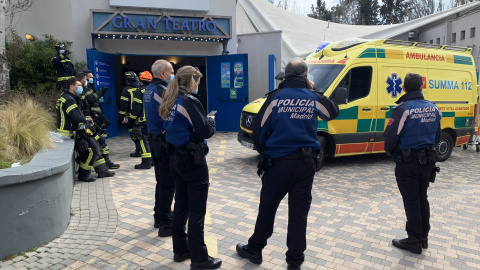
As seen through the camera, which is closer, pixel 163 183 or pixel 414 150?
pixel 414 150

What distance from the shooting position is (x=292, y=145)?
3.38 meters

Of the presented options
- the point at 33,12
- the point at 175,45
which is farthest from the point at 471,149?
the point at 33,12

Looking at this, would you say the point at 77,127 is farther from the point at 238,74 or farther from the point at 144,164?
the point at 238,74

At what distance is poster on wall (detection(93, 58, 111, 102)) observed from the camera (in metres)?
10.7

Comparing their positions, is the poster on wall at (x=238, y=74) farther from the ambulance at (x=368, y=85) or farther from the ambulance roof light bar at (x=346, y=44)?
the ambulance roof light bar at (x=346, y=44)

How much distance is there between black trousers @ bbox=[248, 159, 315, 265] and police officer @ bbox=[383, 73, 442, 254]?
119cm

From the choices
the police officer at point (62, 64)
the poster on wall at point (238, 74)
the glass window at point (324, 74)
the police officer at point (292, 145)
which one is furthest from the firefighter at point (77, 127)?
the poster on wall at point (238, 74)

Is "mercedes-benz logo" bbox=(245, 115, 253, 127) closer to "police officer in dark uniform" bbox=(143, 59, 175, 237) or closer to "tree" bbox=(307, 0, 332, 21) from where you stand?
"police officer in dark uniform" bbox=(143, 59, 175, 237)

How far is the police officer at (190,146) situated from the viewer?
3412mm

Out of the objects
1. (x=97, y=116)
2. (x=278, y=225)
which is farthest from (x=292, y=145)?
(x=97, y=116)

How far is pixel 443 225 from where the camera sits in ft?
15.8

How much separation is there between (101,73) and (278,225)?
8.26 meters

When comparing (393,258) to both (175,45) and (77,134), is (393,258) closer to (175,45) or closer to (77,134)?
(77,134)

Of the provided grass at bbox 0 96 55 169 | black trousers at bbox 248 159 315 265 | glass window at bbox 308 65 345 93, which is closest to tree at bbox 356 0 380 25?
glass window at bbox 308 65 345 93
